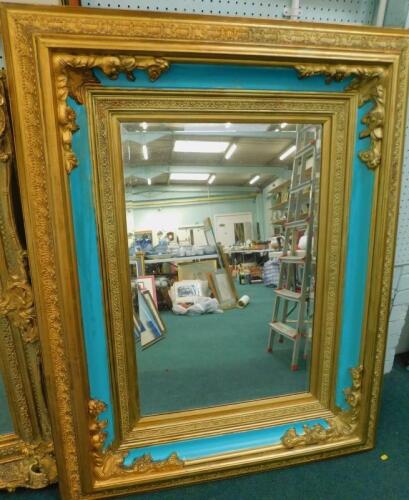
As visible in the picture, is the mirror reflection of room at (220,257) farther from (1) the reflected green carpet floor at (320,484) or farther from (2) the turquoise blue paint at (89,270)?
(1) the reflected green carpet floor at (320,484)

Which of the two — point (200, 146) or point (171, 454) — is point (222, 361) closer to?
point (171, 454)

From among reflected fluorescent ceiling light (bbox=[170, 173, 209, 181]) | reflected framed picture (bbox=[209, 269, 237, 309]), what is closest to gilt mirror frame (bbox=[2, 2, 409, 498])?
reflected fluorescent ceiling light (bbox=[170, 173, 209, 181])

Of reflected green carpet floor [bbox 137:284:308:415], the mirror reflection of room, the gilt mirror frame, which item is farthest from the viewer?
reflected green carpet floor [bbox 137:284:308:415]

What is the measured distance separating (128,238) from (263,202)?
574 millimetres

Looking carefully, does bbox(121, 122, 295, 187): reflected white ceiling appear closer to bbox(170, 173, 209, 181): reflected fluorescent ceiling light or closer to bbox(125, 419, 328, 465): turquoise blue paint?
bbox(170, 173, 209, 181): reflected fluorescent ceiling light

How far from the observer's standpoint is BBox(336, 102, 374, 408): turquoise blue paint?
0.95 metres

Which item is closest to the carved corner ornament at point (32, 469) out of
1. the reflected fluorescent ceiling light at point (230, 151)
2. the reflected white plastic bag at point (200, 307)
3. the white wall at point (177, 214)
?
the reflected white plastic bag at point (200, 307)

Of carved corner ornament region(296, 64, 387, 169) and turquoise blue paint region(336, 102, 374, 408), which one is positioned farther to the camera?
turquoise blue paint region(336, 102, 374, 408)

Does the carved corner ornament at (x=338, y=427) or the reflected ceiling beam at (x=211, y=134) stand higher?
the reflected ceiling beam at (x=211, y=134)

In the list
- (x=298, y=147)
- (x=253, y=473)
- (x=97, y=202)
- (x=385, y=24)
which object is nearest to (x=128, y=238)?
(x=97, y=202)

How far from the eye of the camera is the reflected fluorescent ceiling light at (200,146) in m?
0.93

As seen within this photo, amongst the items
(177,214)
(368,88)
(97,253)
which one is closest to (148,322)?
(97,253)

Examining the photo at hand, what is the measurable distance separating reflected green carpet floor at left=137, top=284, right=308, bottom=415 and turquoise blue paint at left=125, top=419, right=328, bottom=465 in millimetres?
130

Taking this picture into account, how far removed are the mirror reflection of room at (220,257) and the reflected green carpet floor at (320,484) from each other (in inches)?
Answer: 11.7
